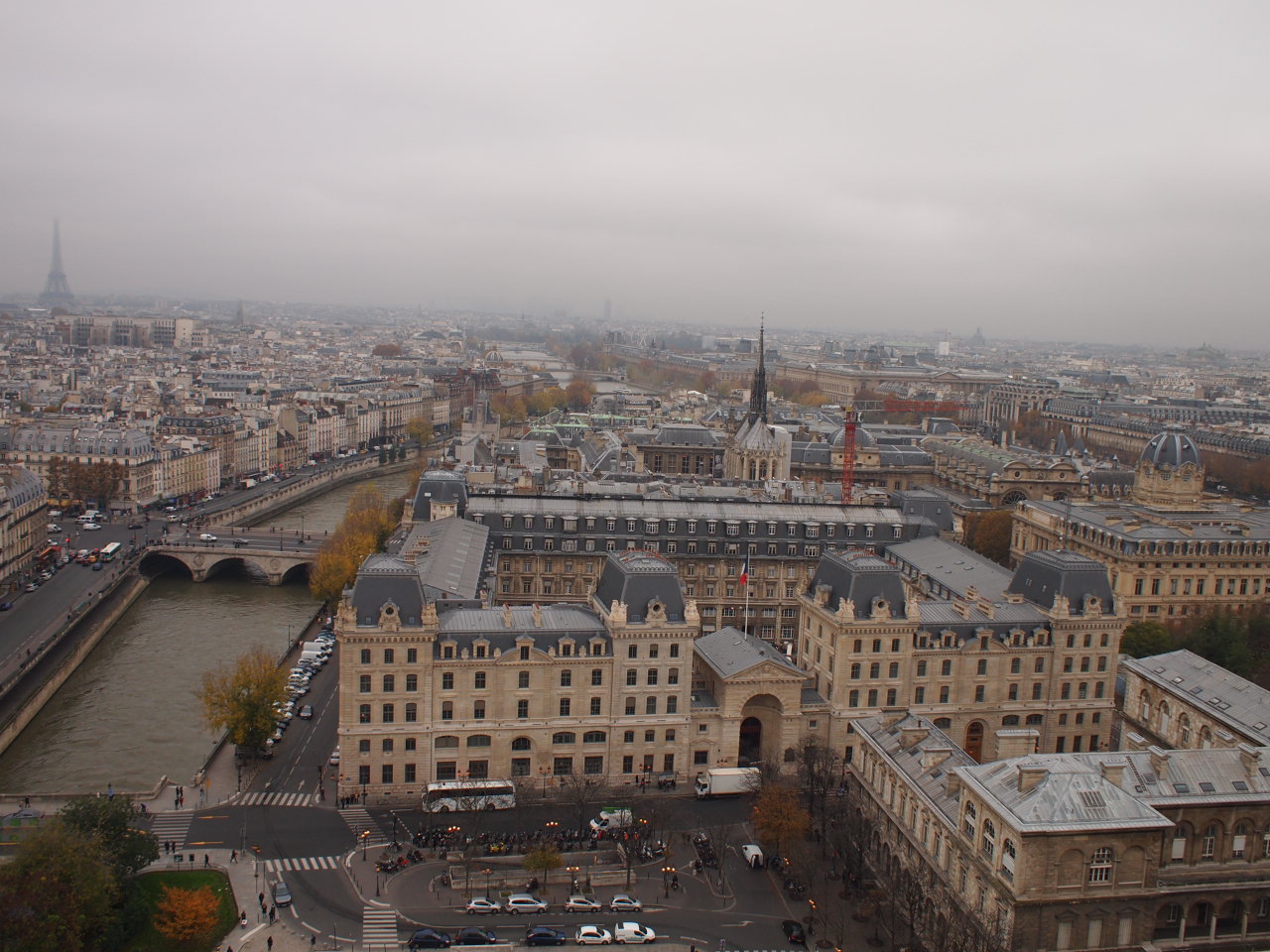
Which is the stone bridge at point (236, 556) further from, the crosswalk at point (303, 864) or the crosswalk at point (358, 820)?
the crosswalk at point (303, 864)

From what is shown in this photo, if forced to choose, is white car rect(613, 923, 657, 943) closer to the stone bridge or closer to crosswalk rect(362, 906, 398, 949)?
crosswalk rect(362, 906, 398, 949)

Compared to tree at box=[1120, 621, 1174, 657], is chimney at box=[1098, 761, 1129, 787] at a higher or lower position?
higher

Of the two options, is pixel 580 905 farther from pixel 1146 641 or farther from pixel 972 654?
pixel 1146 641

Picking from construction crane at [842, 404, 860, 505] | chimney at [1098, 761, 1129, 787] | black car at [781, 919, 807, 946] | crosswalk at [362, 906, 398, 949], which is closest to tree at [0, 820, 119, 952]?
crosswalk at [362, 906, 398, 949]

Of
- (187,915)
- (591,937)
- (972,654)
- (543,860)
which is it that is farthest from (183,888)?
(972,654)

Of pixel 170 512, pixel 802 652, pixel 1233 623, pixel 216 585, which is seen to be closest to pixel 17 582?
pixel 216 585

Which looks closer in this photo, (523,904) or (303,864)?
(523,904)

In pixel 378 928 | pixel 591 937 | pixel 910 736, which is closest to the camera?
pixel 591 937
